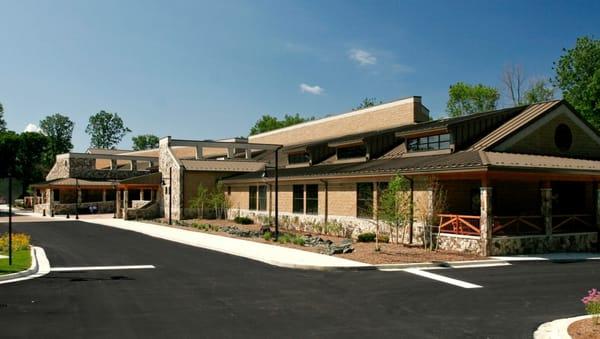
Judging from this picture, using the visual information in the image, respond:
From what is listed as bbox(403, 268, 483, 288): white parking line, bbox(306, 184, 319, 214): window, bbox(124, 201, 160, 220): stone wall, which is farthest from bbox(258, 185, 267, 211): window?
bbox(403, 268, 483, 288): white parking line

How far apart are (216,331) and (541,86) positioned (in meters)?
57.7

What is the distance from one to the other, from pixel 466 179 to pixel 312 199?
10.8 metres

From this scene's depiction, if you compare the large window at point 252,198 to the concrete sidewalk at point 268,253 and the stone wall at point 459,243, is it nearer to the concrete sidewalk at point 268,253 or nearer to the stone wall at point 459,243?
the concrete sidewalk at point 268,253

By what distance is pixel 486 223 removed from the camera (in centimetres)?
1994

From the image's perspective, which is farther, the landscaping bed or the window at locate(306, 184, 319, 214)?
the window at locate(306, 184, 319, 214)

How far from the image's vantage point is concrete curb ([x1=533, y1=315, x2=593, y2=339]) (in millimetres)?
9005

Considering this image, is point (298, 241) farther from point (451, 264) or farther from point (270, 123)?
point (270, 123)

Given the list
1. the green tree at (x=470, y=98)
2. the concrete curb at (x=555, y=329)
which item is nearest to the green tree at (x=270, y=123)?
the green tree at (x=470, y=98)

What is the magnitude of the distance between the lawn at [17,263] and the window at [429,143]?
749 inches

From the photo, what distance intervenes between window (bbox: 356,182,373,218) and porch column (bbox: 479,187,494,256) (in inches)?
265

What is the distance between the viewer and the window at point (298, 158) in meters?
36.5

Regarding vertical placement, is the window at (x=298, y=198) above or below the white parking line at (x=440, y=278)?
above

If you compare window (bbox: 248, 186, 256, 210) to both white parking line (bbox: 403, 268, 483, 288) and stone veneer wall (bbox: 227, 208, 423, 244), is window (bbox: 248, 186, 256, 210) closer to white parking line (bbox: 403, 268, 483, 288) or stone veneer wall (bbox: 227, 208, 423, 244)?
stone veneer wall (bbox: 227, 208, 423, 244)

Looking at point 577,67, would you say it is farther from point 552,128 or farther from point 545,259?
point 545,259
